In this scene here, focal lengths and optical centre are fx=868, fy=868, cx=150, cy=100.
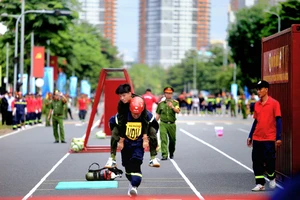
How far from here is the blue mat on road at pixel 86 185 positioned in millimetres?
15648

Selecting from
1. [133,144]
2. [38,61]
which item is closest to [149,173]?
[133,144]

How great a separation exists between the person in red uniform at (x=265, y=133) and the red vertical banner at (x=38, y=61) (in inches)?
1712

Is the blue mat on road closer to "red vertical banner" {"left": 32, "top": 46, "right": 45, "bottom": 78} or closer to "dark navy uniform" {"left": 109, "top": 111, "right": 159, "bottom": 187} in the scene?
"dark navy uniform" {"left": 109, "top": 111, "right": 159, "bottom": 187}

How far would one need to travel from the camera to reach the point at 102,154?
25.0 m

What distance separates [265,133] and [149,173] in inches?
175

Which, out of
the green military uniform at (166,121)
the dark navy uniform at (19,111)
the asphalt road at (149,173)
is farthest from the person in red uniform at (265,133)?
the dark navy uniform at (19,111)

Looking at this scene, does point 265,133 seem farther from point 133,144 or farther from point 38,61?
point 38,61

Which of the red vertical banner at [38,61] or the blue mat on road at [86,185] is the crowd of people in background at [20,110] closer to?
the red vertical banner at [38,61]

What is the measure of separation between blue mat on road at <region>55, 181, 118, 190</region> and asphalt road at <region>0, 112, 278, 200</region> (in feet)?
0.67

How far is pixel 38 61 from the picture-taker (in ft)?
193

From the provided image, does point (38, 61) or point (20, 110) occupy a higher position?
point (38, 61)

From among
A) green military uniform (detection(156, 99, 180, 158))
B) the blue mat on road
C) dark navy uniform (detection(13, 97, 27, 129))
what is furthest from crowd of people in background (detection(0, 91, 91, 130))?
the blue mat on road

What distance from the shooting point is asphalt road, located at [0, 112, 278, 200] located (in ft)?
48.3

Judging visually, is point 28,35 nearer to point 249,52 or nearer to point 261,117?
point 249,52
